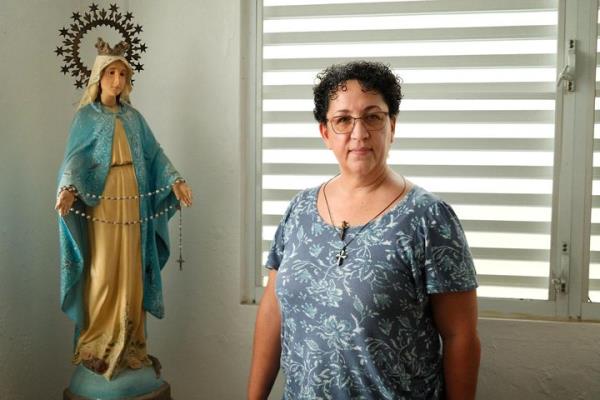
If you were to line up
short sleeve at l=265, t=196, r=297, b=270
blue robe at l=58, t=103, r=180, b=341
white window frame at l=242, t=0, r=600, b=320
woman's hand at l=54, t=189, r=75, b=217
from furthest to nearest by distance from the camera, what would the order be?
white window frame at l=242, t=0, r=600, b=320
blue robe at l=58, t=103, r=180, b=341
woman's hand at l=54, t=189, r=75, b=217
short sleeve at l=265, t=196, r=297, b=270

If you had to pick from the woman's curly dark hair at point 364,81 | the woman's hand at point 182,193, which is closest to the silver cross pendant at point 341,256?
the woman's curly dark hair at point 364,81

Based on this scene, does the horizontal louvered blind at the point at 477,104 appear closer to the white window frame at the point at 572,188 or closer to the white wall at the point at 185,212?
the white window frame at the point at 572,188

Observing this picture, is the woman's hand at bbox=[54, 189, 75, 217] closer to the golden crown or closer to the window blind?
the golden crown

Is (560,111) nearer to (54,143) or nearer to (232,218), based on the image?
(232,218)

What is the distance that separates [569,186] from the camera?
2.03 m

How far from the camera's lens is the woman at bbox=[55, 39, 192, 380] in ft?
6.12

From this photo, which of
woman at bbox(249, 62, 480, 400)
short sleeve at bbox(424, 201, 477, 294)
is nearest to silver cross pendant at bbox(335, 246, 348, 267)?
woman at bbox(249, 62, 480, 400)

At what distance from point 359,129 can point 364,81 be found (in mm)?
121

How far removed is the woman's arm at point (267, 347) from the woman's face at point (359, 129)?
0.41m

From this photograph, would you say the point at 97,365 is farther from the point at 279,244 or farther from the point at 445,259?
the point at 445,259

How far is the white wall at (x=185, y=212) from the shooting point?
2084 millimetres

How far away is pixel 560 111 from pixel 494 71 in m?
0.26

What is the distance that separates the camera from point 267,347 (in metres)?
1.63

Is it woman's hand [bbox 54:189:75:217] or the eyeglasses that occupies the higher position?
the eyeglasses
